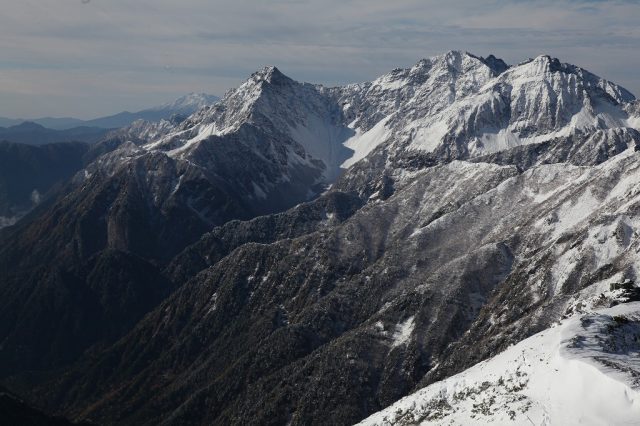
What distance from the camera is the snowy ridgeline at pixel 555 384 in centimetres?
4956

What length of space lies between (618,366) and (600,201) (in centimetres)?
15043

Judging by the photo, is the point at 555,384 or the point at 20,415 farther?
the point at 20,415

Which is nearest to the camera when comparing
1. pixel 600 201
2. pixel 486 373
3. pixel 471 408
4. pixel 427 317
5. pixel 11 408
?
pixel 471 408

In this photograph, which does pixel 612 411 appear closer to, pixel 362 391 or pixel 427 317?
pixel 362 391

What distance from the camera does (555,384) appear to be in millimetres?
54000

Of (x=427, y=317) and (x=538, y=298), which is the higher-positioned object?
(x=538, y=298)

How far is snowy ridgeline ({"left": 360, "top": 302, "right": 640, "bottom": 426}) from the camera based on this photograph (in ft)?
163

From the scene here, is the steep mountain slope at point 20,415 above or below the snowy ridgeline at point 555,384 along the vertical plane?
below

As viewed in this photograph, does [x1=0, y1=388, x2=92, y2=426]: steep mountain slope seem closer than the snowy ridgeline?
No

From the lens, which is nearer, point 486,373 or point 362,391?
point 486,373

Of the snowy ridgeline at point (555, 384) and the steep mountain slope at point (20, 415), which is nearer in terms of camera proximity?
the snowy ridgeline at point (555, 384)

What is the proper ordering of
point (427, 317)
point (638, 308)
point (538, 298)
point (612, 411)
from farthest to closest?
point (427, 317), point (538, 298), point (638, 308), point (612, 411)

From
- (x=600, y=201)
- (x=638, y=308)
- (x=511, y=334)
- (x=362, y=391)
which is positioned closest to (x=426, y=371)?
(x=362, y=391)

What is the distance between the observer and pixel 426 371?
522 ft
